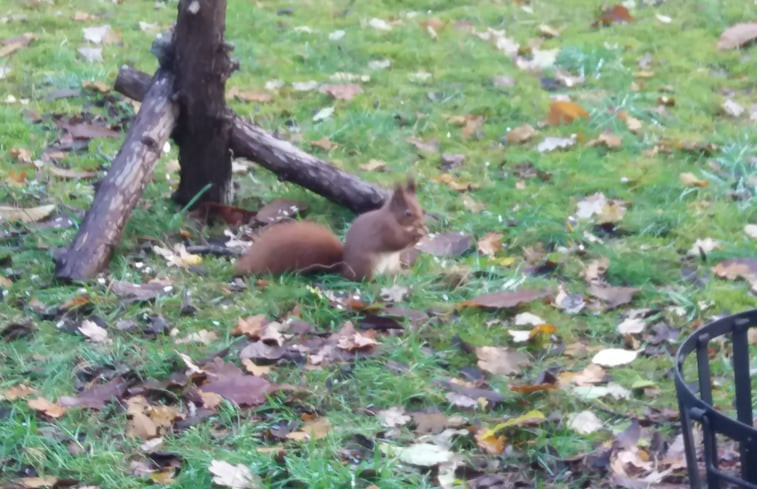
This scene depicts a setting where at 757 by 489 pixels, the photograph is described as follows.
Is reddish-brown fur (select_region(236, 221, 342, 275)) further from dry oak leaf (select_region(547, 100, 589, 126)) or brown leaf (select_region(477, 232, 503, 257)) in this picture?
dry oak leaf (select_region(547, 100, 589, 126))

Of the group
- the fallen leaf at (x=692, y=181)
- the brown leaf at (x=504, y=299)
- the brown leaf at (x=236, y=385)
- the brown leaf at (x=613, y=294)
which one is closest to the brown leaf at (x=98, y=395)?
the brown leaf at (x=236, y=385)

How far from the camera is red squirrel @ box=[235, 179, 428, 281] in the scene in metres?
4.31

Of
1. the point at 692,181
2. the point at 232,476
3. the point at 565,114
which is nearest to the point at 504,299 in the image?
the point at 232,476

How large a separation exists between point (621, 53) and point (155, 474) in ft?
16.2

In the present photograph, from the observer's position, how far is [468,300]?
13.8 feet

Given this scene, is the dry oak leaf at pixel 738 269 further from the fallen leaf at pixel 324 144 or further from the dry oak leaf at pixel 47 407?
the dry oak leaf at pixel 47 407

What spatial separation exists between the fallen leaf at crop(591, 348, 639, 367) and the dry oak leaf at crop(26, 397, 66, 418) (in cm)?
171

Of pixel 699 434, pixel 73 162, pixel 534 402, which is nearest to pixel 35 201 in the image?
pixel 73 162

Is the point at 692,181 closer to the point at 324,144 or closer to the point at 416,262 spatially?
the point at 416,262

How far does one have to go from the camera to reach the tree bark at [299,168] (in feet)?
16.4

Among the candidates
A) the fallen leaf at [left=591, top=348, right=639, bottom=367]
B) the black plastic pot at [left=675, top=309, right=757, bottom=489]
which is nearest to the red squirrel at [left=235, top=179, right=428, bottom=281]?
the fallen leaf at [left=591, top=348, right=639, bottom=367]

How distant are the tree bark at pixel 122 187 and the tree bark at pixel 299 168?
0.35 metres

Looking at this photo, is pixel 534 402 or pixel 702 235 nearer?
pixel 534 402

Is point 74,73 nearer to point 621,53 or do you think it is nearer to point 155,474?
point 621,53
